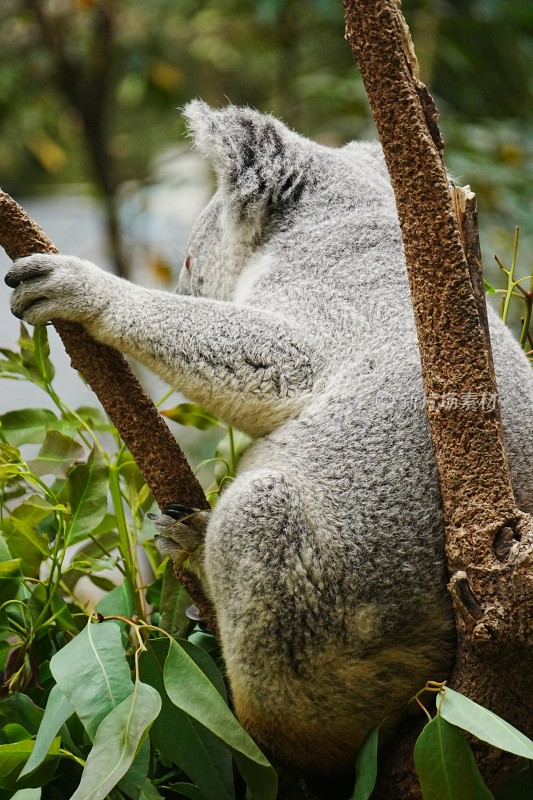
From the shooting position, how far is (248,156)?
213 centimetres

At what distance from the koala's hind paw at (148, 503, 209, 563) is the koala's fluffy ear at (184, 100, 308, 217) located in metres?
0.75

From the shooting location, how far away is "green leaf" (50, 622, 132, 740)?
135cm

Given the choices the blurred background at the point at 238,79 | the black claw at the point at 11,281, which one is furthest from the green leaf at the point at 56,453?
the blurred background at the point at 238,79

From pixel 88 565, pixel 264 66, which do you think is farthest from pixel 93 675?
pixel 264 66

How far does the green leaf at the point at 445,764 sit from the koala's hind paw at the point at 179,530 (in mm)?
582

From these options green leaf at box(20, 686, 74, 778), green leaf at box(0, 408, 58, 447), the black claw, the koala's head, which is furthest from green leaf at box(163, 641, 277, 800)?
the koala's head

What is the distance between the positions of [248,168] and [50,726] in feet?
4.28

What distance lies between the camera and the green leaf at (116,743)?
4.03 feet

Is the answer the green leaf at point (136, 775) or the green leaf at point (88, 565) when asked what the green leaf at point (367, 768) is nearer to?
the green leaf at point (136, 775)

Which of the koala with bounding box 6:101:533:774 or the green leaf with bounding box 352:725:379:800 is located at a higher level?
the koala with bounding box 6:101:533:774

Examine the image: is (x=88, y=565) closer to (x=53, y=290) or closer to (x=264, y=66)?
(x=53, y=290)

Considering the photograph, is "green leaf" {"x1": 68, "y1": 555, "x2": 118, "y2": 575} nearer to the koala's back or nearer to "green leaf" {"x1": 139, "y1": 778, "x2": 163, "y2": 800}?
the koala's back

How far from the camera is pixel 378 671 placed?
60.9 inches

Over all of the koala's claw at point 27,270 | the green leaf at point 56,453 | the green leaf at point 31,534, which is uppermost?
the koala's claw at point 27,270
